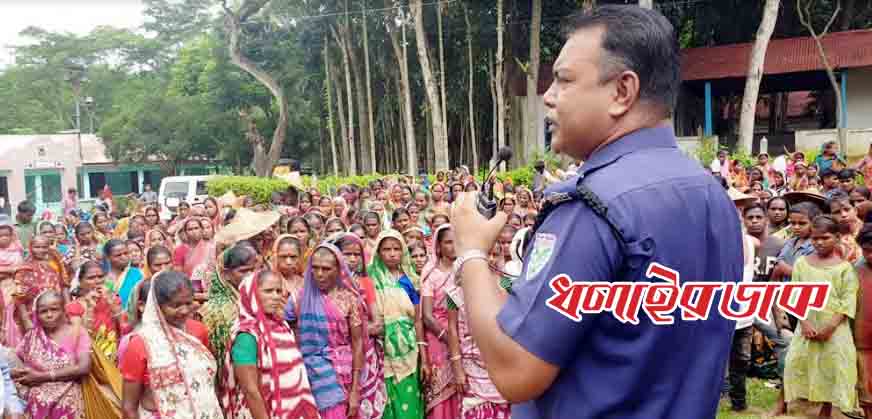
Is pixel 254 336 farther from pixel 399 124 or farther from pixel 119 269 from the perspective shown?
pixel 399 124

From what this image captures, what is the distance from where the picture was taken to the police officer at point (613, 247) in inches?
54.0

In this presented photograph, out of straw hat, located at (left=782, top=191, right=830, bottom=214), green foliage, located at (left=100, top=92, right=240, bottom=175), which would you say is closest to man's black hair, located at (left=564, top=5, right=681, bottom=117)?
straw hat, located at (left=782, top=191, right=830, bottom=214)

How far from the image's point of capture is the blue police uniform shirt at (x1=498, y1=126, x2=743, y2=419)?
137 cm

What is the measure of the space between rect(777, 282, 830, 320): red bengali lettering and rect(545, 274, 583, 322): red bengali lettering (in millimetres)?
600

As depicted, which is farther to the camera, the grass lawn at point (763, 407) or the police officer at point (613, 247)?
the grass lawn at point (763, 407)

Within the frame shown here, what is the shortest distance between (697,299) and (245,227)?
5093 mm

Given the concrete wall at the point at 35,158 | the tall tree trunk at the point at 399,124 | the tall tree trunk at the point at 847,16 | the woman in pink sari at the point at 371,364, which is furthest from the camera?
the concrete wall at the point at 35,158

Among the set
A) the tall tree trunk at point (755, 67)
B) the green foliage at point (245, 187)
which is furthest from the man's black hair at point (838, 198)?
the green foliage at point (245, 187)

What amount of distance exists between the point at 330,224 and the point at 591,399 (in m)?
5.83

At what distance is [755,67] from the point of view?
1839cm

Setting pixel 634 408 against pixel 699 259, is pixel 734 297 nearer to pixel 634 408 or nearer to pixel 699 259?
pixel 699 259

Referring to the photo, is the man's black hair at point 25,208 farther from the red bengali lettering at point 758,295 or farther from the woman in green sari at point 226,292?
the red bengali lettering at point 758,295

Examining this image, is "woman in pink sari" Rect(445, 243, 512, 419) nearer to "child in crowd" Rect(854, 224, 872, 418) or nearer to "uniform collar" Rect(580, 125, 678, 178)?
"child in crowd" Rect(854, 224, 872, 418)

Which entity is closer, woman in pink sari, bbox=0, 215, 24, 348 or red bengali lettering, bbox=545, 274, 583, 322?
red bengali lettering, bbox=545, 274, 583, 322
